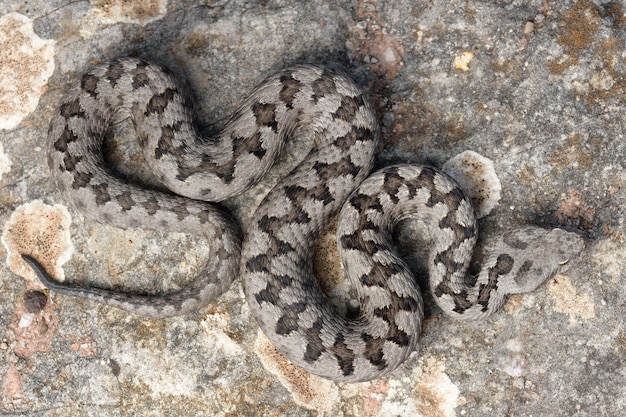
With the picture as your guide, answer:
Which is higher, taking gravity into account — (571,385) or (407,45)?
(407,45)

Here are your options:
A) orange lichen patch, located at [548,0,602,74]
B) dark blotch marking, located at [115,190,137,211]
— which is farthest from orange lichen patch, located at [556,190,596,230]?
dark blotch marking, located at [115,190,137,211]

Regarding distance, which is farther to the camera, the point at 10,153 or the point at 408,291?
the point at 10,153

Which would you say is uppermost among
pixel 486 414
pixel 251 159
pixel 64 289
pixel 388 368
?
pixel 251 159

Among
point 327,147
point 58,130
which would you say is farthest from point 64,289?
point 327,147

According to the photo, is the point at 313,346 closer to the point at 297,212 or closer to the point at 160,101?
the point at 297,212

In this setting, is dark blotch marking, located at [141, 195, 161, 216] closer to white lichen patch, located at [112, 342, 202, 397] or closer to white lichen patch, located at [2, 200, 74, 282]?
white lichen patch, located at [2, 200, 74, 282]

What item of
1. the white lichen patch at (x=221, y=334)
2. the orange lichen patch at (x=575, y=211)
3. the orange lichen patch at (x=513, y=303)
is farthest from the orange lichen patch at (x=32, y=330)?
the orange lichen patch at (x=575, y=211)

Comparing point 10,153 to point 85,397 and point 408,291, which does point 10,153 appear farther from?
point 408,291
